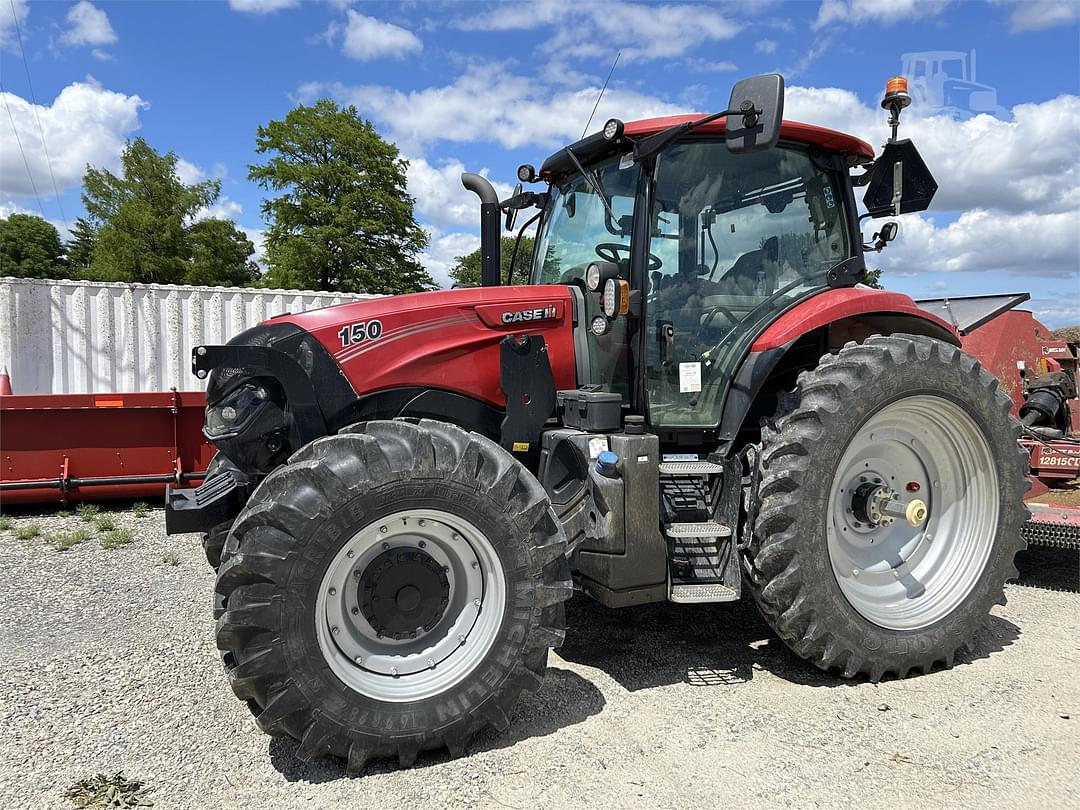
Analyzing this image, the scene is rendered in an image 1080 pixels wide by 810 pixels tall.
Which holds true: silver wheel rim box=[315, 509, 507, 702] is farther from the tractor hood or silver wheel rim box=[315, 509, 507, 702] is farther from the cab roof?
the cab roof

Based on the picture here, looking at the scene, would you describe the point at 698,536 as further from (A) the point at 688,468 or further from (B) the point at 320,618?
(B) the point at 320,618

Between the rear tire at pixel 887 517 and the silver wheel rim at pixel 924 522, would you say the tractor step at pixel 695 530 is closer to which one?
the rear tire at pixel 887 517

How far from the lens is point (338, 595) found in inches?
116

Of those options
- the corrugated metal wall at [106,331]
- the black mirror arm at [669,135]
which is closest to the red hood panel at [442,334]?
the black mirror arm at [669,135]

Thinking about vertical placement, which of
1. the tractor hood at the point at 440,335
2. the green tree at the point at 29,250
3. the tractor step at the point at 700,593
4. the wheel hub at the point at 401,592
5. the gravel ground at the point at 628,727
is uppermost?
the green tree at the point at 29,250

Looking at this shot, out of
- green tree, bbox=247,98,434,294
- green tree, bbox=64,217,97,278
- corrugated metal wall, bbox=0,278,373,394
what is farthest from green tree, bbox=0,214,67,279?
corrugated metal wall, bbox=0,278,373,394

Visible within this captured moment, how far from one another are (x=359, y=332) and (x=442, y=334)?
15.4 inches

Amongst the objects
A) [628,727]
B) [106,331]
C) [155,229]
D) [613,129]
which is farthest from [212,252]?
[628,727]

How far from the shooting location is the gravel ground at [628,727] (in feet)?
8.92

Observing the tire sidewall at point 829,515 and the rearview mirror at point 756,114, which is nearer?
the rearview mirror at point 756,114

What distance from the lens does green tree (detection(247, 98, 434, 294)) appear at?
86.2 ft

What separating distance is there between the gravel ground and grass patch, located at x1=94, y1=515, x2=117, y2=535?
8.27 ft

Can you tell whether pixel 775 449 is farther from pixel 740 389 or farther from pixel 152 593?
pixel 152 593

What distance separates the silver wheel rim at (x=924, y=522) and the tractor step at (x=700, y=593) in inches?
26.4
